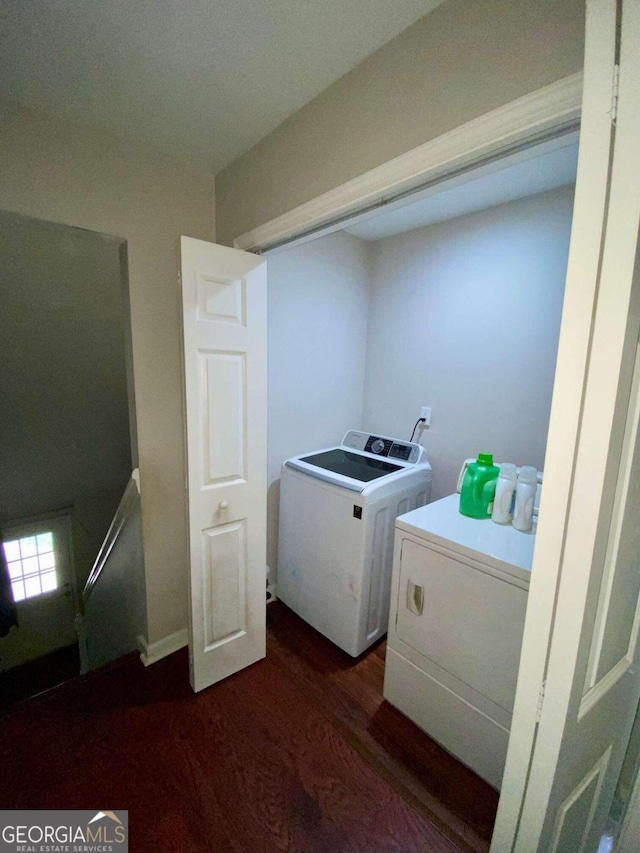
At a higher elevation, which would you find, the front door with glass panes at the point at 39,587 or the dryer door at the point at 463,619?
the dryer door at the point at 463,619

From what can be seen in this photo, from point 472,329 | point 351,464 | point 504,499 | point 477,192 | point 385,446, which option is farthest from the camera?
point 385,446

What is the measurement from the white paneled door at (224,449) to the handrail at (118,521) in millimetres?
382

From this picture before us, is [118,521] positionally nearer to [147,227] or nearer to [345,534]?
[345,534]

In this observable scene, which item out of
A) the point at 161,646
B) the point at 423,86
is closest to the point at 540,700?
the point at 423,86

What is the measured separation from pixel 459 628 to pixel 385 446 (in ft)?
3.92

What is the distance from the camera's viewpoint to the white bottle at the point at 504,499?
1.47 meters

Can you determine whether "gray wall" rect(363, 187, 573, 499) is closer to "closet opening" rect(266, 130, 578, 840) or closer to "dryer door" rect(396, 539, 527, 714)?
"closet opening" rect(266, 130, 578, 840)

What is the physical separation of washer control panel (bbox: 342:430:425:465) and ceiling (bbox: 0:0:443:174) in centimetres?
172

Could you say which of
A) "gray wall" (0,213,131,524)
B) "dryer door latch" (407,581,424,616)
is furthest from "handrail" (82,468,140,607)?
"dryer door latch" (407,581,424,616)

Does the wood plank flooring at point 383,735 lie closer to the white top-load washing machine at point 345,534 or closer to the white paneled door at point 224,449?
the white top-load washing machine at point 345,534

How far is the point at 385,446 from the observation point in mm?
2344

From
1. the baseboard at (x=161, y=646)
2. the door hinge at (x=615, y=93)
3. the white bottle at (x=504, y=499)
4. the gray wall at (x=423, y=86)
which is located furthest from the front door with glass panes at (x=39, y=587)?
the door hinge at (x=615, y=93)

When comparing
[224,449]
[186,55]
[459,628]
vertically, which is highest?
[186,55]

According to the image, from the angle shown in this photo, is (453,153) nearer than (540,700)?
No
